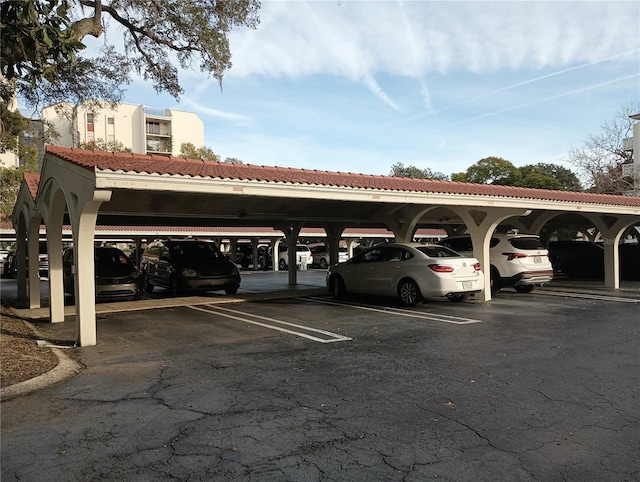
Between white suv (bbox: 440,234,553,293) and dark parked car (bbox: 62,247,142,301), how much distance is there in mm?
9952

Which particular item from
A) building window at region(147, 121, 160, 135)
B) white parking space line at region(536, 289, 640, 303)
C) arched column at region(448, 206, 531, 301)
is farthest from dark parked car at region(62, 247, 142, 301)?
building window at region(147, 121, 160, 135)

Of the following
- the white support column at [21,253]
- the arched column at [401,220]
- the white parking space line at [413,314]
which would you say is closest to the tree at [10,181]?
the white support column at [21,253]

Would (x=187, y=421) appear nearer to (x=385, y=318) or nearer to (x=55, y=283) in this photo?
(x=385, y=318)

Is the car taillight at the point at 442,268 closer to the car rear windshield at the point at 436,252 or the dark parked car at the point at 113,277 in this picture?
the car rear windshield at the point at 436,252

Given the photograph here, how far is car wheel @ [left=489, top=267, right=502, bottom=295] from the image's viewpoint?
14.3m

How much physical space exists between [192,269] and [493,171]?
45.6 m

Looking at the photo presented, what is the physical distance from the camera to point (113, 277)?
13680mm

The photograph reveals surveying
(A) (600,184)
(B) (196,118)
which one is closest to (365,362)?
(A) (600,184)

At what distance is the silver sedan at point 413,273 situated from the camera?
1160 centimetres

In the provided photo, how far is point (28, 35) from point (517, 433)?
6736 millimetres

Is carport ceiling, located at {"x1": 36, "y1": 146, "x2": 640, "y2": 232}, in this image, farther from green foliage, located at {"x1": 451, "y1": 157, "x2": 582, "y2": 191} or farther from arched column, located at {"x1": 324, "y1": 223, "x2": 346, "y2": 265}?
green foliage, located at {"x1": 451, "y1": 157, "x2": 582, "y2": 191}

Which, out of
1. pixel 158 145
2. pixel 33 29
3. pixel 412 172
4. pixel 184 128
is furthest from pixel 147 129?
pixel 33 29

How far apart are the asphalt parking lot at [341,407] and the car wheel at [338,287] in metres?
4.95

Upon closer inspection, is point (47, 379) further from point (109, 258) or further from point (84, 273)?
point (109, 258)
